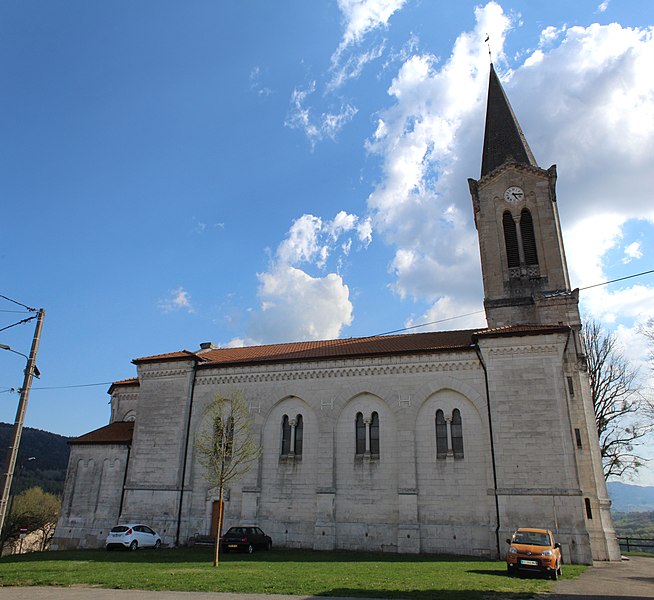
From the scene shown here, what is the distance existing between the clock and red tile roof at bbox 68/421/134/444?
29.8 meters

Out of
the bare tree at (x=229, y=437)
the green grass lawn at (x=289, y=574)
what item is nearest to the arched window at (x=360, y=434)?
the green grass lawn at (x=289, y=574)

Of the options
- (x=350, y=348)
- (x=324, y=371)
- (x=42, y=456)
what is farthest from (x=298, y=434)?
(x=42, y=456)

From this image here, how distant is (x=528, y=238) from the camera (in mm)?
32750

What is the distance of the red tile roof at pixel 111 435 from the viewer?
3164 cm

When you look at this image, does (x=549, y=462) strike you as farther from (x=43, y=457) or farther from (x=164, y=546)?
(x=43, y=457)

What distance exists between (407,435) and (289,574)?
455 inches

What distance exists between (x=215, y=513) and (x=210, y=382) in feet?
25.0

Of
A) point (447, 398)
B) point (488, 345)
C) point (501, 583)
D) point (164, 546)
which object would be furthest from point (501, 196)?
point (164, 546)

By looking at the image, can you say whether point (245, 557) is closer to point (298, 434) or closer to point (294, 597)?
point (298, 434)

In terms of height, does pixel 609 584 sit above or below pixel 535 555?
below

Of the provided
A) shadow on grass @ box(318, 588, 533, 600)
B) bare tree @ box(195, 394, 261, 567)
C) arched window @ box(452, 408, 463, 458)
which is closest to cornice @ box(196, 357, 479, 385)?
bare tree @ box(195, 394, 261, 567)

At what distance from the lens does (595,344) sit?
36406 millimetres

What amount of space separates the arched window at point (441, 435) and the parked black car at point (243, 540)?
9997 mm

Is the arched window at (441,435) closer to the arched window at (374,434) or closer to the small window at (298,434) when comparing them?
the arched window at (374,434)
